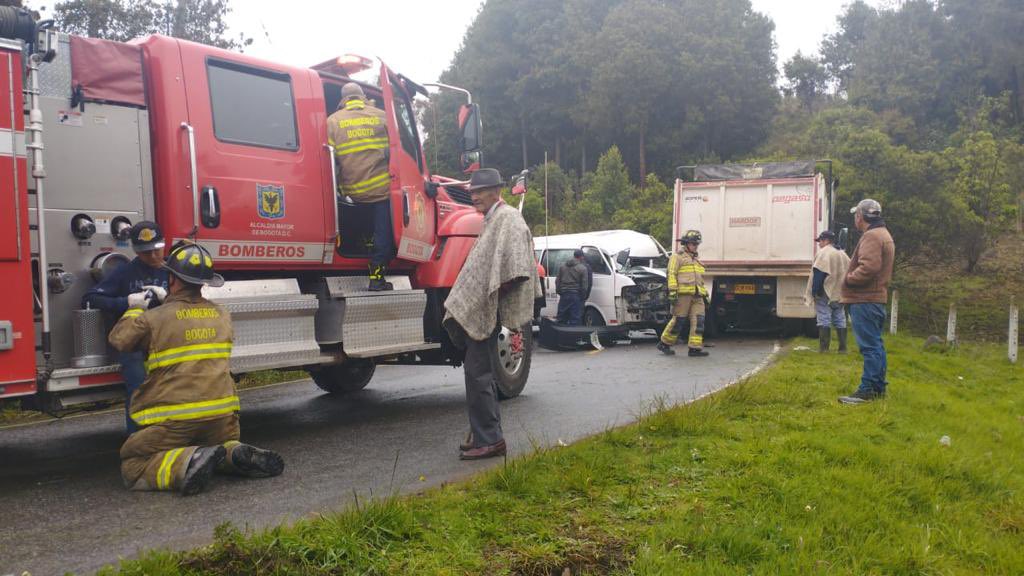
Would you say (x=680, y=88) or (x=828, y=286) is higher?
(x=680, y=88)

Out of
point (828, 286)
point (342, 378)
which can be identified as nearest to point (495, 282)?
point (342, 378)

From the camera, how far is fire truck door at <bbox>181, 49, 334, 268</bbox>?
5.94 m

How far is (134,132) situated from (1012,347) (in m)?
14.3

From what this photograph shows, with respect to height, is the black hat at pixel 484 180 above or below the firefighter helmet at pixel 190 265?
above

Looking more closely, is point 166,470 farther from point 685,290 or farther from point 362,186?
point 685,290

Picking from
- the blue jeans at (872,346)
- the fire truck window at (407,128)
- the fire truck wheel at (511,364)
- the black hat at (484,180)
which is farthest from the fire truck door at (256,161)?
the blue jeans at (872,346)

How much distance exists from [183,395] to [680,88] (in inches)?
1597

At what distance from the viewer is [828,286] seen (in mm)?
12133

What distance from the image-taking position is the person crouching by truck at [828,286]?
38.1ft

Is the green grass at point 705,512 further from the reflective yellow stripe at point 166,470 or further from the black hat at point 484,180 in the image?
the black hat at point 484,180

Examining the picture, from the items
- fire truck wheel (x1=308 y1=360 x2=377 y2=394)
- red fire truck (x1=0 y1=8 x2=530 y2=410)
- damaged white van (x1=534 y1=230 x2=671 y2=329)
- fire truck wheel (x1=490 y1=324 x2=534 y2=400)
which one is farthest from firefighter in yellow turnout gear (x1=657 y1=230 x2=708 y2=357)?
red fire truck (x1=0 y1=8 x2=530 y2=410)

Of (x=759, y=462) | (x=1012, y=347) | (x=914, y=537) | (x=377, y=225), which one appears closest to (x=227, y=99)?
(x=377, y=225)

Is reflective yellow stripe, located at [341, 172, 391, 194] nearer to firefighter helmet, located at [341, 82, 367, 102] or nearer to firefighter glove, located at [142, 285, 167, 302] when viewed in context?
firefighter helmet, located at [341, 82, 367, 102]

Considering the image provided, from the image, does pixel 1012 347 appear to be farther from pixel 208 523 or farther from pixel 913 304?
pixel 208 523
